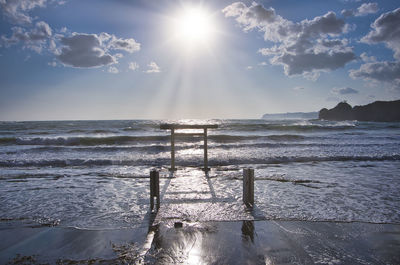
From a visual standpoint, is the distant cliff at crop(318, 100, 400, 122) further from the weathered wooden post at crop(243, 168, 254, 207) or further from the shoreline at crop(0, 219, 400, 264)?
the shoreline at crop(0, 219, 400, 264)

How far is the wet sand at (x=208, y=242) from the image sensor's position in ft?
10.2

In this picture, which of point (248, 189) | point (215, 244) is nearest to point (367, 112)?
A: point (248, 189)

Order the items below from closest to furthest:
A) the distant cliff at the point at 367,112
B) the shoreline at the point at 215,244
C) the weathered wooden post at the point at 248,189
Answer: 1. the shoreline at the point at 215,244
2. the weathered wooden post at the point at 248,189
3. the distant cliff at the point at 367,112

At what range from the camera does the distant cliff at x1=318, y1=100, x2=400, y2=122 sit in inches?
3277

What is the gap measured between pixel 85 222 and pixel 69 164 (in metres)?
8.86

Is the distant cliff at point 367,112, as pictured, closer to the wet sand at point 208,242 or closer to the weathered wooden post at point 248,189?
the weathered wooden post at point 248,189

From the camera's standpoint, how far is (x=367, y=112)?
310ft

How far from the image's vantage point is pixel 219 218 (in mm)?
4465

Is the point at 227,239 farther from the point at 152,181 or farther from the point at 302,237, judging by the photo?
the point at 152,181

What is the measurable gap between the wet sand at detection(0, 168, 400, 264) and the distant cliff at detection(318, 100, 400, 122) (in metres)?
103

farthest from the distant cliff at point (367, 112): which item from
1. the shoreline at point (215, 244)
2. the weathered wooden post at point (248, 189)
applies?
the shoreline at point (215, 244)

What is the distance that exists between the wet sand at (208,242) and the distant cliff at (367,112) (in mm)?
103239

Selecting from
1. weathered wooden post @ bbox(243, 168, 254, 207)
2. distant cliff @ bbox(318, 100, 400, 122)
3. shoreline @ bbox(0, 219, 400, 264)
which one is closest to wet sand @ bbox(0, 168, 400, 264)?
shoreline @ bbox(0, 219, 400, 264)

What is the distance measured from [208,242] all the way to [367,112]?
11532 cm
